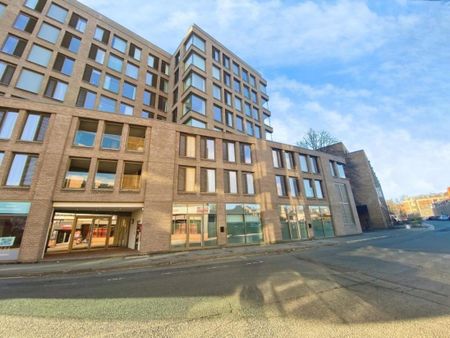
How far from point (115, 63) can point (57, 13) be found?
729 cm

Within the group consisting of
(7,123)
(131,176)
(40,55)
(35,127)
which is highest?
(40,55)

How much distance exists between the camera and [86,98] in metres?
24.1

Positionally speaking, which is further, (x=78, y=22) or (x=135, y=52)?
(x=135, y=52)

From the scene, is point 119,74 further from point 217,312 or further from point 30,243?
point 217,312

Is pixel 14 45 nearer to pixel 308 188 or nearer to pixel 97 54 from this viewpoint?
pixel 97 54

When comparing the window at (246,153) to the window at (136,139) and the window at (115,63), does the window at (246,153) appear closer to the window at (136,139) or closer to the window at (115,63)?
the window at (136,139)

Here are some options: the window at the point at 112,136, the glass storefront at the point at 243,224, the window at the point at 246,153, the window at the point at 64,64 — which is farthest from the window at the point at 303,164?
the window at the point at 64,64

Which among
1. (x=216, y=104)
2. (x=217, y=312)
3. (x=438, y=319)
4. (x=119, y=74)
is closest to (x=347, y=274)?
(x=438, y=319)

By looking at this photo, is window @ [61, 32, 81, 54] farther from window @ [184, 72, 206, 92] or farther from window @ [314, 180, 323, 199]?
window @ [314, 180, 323, 199]

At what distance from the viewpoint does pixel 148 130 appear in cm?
1847

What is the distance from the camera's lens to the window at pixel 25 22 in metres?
21.6

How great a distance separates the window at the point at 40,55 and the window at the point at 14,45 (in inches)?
32.2

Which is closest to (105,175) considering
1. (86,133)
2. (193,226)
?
(86,133)

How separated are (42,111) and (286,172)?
2297 cm
